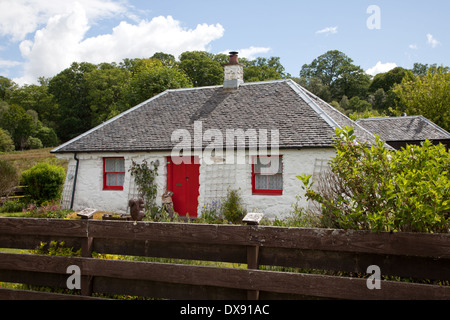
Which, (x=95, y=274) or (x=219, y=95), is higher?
(x=219, y=95)

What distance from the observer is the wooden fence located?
10.8 ft

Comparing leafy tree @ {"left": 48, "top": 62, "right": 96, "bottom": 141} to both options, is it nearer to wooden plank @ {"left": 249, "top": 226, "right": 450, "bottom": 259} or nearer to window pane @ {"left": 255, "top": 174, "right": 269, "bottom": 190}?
window pane @ {"left": 255, "top": 174, "right": 269, "bottom": 190}

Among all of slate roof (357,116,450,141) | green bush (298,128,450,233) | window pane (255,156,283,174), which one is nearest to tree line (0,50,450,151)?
slate roof (357,116,450,141)

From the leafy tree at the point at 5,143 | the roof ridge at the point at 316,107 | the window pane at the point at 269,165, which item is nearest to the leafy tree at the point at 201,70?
the leafy tree at the point at 5,143

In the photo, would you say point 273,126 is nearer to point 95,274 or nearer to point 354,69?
point 95,274

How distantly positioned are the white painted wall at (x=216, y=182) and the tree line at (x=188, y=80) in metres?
25.8

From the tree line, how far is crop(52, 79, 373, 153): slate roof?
2426cm

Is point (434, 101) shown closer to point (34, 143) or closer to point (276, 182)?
point (276, 182)

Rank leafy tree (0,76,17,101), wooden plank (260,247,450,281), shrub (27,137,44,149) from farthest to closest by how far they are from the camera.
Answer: leafy tree (0,76,17,101) → shrub (27,137,44,149) → wooden plank (260,247,450,281)

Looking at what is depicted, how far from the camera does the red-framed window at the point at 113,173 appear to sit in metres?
15.8

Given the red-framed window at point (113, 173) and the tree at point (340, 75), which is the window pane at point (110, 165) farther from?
the tree at point (340, 75)
